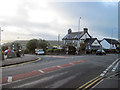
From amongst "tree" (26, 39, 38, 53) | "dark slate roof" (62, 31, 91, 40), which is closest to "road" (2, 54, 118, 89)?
"dark slate roof" (62, 31, 91, 40)

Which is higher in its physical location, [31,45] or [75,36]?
[75,36]

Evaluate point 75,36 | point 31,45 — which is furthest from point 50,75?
point 31,45

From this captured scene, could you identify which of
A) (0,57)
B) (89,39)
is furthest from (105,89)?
(89,39)

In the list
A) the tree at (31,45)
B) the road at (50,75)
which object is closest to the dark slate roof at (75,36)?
the tree at (31,45)

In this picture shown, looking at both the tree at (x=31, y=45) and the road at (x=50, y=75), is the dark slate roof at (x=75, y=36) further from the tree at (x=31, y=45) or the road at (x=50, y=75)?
the road at (x=50, y=75)

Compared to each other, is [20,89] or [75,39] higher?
[75,39]

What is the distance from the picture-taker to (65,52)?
43344mm

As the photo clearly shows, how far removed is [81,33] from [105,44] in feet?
70.2

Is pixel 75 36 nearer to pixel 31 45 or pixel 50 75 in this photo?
pixel 31 45

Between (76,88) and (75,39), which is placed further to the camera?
(75,39)

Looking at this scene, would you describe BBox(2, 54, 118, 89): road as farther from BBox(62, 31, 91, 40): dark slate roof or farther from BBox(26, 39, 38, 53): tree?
BBox(26, 39, 38, 53): tree

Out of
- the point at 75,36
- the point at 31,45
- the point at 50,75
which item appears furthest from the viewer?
the point at 31,45

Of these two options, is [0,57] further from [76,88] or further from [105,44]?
[105,44]

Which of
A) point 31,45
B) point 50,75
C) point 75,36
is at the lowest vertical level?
point 50,75
